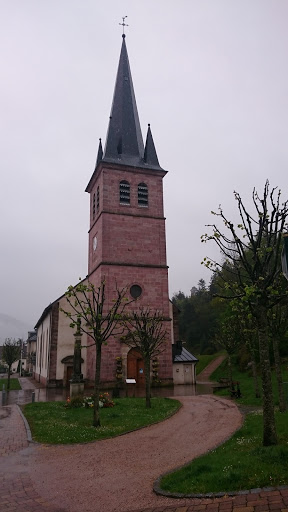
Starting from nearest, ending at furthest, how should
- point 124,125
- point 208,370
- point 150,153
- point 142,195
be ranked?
point 142,195
point 150,153
point 124,125
point 208,370

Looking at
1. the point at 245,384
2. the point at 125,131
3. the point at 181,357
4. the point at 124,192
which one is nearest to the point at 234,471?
the point at 245,384

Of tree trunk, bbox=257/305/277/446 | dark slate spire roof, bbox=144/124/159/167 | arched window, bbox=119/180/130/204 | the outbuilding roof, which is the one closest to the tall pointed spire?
dark slate spire roof, bbox=144/124/159/167

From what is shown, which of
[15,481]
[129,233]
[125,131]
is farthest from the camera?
[125,131]

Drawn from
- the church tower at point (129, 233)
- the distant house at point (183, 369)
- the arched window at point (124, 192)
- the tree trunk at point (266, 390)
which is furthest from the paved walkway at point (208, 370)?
the tree trunk at point (266, 390)

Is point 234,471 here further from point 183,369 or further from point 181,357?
point 181,357

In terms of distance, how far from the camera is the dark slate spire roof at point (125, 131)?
1300 inches

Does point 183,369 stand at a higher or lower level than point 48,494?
higher

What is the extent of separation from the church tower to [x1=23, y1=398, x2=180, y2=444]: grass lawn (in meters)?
9.96

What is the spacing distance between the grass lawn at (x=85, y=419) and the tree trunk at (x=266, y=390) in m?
5.04

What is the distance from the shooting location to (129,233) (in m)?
30.5

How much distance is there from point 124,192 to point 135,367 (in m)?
13.6

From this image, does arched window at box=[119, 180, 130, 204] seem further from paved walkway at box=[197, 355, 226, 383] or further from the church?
paved walkway at box=[197, 355, 226, 383]

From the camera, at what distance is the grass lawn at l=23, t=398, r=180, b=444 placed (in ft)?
36.8

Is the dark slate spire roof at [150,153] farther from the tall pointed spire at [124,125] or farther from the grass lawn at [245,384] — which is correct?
the grass lawn at [245,384]
